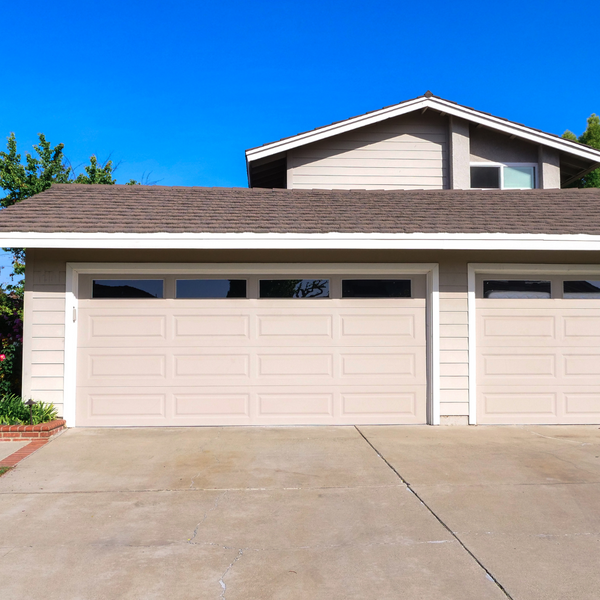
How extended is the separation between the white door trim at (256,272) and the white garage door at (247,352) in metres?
0.12

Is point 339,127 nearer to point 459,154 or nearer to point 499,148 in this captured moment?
point 459,154

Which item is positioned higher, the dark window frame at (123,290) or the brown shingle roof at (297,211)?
the brown shingle roof at (297,211)

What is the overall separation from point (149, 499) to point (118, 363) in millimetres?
3528

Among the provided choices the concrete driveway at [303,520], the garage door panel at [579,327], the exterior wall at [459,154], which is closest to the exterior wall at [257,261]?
the garage door panel at [579,327]

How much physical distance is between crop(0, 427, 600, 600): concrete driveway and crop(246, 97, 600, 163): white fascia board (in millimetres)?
6488

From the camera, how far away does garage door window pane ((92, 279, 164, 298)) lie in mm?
8039

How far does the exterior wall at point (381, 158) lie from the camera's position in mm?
11383

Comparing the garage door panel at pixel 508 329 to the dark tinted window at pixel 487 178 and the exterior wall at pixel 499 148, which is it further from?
the exterior wall at pixel 499 148

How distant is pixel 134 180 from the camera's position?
17.9 metres

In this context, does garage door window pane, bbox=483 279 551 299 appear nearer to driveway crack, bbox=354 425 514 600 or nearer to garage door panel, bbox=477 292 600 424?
garage door panel, bbox=477 292 600 424

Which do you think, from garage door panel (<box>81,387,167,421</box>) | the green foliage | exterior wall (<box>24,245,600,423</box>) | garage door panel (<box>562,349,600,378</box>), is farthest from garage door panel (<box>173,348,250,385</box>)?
the green foliage

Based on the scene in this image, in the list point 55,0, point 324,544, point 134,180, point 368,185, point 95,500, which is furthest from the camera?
point 134,180

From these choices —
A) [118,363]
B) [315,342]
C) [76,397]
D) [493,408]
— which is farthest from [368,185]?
[76,397]

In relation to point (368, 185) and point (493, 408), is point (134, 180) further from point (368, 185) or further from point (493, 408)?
point (493, 408)
